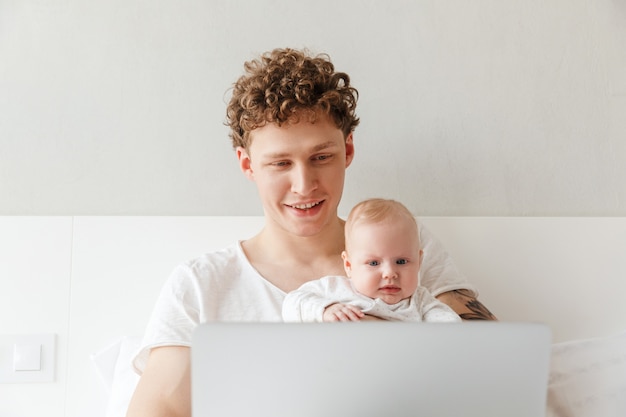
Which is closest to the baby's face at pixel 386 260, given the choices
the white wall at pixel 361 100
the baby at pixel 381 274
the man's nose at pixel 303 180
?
the baby at pixel 381 274

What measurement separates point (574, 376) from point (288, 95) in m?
0.92

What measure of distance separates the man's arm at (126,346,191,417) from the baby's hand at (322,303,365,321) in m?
0.36

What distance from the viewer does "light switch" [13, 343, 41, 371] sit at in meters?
1.95

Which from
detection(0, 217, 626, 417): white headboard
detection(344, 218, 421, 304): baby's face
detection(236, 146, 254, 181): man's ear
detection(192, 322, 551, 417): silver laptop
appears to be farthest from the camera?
detection(0, 217, 626, 417): white headboard

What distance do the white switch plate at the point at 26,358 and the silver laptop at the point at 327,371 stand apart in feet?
3.85

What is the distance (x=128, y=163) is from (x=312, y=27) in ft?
2.06

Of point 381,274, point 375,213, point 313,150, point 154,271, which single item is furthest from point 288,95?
point 154,271

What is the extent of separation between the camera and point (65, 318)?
1983mm

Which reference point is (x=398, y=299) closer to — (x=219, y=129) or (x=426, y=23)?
(x=219, y=129)

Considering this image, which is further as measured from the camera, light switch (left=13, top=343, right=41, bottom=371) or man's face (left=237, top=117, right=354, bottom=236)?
light switch (left=13, top=343, right=41, bottom=371)

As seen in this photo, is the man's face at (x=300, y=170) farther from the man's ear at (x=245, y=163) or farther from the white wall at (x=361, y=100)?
the white wall at (x=361, y=100)

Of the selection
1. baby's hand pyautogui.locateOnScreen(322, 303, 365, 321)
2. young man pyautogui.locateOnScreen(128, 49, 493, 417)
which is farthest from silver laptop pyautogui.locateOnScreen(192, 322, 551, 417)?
young man pyautogui.locateOnScreen(128, 49, 493, 417)

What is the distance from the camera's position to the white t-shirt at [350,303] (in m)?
1.50

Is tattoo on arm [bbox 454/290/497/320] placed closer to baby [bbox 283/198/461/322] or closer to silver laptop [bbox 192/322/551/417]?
baby [bbox 283/198/461/322]
